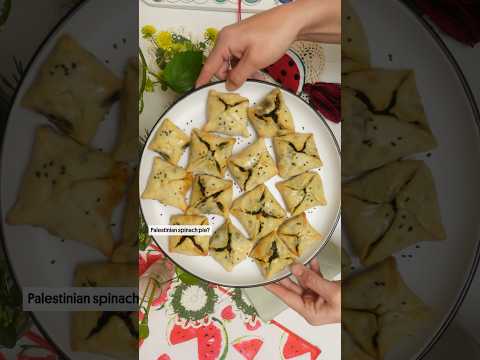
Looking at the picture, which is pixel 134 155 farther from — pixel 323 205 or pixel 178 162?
pixel 323 205

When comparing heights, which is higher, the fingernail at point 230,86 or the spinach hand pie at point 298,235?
the fingernail at point 230,86

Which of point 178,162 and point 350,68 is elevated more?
point 350,68

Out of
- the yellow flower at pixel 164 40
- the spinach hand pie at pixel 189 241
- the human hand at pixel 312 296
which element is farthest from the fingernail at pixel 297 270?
the yellow flower at pixel 164 40

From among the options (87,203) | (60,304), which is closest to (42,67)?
(87,203)

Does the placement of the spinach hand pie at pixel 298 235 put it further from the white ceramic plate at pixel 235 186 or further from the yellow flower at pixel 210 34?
the yellow flower at pixel 210 34

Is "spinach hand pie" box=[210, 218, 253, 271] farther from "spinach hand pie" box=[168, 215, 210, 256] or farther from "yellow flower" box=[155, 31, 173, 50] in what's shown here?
"yellow flower" box=[155, 31, 173, 50]

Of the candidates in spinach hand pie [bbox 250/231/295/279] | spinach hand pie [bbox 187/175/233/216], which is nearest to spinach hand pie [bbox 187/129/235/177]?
spinach hand pie [bbox 187/175/233/216]

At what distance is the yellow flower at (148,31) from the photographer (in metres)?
0.51

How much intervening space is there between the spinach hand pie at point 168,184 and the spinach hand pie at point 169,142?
0.04 feet

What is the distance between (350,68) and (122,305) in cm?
45

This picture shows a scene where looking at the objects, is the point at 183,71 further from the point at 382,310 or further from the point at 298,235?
the point at 382,310

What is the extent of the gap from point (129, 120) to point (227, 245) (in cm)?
21

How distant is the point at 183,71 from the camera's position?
1.77 ft

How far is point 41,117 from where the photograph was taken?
1.67 feet
